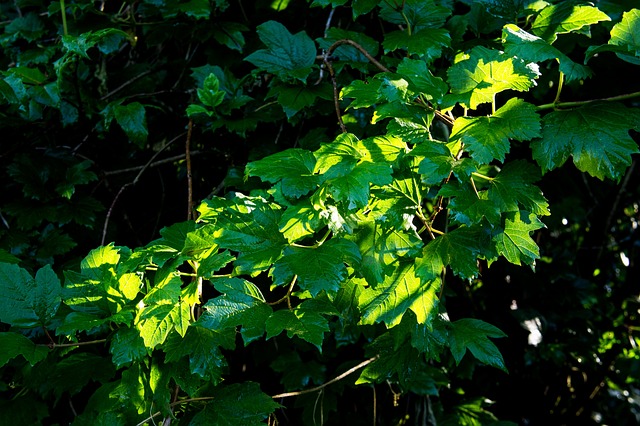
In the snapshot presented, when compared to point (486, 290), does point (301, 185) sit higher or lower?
higher

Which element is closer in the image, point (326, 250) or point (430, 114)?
point (326, 250)

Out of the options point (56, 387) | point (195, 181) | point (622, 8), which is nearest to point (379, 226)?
point (56, 387)

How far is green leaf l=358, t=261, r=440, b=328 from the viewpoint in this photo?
3.64ft

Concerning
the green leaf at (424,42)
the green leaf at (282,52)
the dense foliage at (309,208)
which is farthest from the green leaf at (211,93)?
the green leaf at (424,42)

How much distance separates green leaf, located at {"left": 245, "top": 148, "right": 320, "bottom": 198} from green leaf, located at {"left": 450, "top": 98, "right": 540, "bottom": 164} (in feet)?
0.90

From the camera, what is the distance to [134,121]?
1752mm

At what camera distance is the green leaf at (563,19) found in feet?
3.76

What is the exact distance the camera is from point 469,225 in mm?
1086

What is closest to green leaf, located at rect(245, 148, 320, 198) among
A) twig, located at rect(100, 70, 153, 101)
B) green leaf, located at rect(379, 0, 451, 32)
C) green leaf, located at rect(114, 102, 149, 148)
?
green leaf, located at rect(379, 0, 451, 32)

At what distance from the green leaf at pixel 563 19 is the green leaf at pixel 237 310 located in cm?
77

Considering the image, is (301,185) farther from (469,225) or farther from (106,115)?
(106,115)

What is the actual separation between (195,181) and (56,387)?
2.54 ft

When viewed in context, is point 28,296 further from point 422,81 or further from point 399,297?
point 422,81

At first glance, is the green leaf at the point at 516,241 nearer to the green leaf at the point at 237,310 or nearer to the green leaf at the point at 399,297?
the green leaf at the point at 399,297
